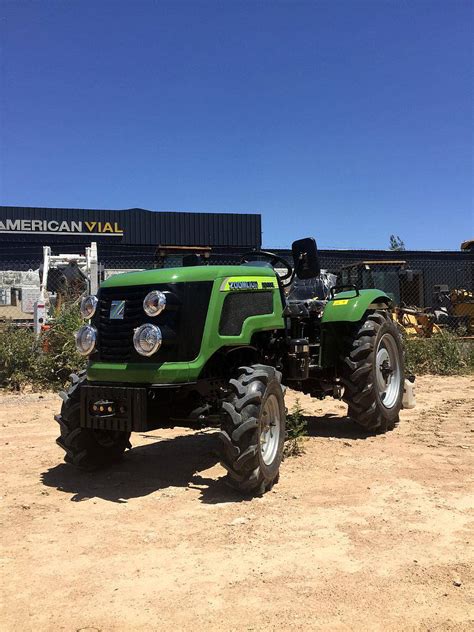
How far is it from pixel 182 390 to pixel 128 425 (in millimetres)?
506

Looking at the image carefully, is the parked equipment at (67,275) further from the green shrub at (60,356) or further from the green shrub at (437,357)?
the green shrub at (437,357)

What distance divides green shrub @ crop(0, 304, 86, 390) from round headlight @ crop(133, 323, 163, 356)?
5.39 m

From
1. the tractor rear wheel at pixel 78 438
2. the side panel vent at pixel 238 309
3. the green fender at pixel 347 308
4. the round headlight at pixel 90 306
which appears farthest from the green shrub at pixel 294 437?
the round headlight at pixel 90 306

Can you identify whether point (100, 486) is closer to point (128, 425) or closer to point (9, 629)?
point (128, 425)

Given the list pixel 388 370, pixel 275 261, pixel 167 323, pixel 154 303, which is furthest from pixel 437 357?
pixel 154 303

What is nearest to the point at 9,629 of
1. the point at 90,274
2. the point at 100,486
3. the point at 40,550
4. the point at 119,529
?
the point at 40,550

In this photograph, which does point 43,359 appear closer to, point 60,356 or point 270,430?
point 60,356

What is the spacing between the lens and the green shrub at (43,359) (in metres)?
9.53

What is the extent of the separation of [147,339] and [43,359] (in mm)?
5891

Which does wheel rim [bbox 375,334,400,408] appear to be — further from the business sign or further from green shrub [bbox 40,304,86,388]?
the business sign

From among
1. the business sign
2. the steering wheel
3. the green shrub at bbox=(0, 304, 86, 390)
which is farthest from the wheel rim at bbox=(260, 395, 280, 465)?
the business sign

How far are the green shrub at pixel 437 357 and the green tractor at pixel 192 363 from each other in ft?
21.3

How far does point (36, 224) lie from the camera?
26.2m

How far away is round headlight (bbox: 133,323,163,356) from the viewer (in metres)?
4.30
